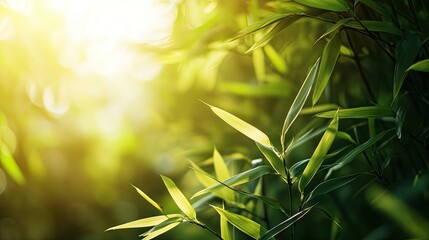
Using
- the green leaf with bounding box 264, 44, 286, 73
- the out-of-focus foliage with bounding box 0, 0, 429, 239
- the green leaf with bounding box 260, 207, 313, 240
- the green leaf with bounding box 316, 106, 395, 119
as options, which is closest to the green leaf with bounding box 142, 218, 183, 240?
the out-of-focus foliage with bounding box 0, 0, 429, 239

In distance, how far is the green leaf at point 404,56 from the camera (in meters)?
0.61

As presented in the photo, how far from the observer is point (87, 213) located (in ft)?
6.81

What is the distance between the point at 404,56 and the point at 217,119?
3.91 feet

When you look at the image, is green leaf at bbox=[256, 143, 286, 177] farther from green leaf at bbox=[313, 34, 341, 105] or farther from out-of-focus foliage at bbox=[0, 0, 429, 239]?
green leaf at bbox=[313, 34, 341, 105]

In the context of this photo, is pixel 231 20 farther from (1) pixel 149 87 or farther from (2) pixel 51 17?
→ (1) pixel 149 87

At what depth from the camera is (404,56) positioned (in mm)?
615

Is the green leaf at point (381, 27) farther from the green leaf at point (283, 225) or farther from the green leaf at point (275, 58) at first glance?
the green leaf at point (275, 58)

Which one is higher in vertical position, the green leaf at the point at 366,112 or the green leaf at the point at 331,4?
the green leaf at the point at 331,4

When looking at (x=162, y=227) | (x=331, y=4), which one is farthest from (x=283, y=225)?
(x=331, y=4)

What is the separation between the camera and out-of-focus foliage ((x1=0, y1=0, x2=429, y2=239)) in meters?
0.66

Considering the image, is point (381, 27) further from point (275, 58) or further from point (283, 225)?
point (275, 58)

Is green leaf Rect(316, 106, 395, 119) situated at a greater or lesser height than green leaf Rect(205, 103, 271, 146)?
lesser

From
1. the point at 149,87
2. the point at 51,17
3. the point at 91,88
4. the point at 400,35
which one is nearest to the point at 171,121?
the point at 149,87

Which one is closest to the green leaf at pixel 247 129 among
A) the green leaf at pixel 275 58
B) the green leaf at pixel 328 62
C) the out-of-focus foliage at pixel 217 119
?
the out-of-focus foliage at pixel 217 119
